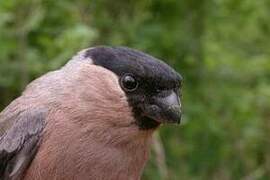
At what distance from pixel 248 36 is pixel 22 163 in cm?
231

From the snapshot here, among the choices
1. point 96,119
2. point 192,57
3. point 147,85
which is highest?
point 147,85

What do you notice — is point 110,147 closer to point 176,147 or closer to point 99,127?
point 99,127

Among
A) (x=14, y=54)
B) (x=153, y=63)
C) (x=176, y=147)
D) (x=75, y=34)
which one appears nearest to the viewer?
(x=153, y=63)

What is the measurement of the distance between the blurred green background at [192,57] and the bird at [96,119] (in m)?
1.05

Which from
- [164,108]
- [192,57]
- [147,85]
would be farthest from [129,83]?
[192,57]

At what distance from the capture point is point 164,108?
4016mm

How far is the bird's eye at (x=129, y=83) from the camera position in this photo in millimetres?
4027

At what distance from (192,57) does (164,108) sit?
173cm

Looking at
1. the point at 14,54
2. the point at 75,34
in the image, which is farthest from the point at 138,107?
the point at 14,54

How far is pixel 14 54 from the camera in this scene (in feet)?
17.8

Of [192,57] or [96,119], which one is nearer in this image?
[96,119]

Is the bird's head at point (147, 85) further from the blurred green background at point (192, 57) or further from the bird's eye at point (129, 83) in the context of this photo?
the blurred green background at point (192, 57)

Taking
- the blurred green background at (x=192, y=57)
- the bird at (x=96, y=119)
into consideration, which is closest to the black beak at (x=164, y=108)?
the bird at (x=96, y=119)

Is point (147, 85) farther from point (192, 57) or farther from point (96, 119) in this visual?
point (192, 57)
